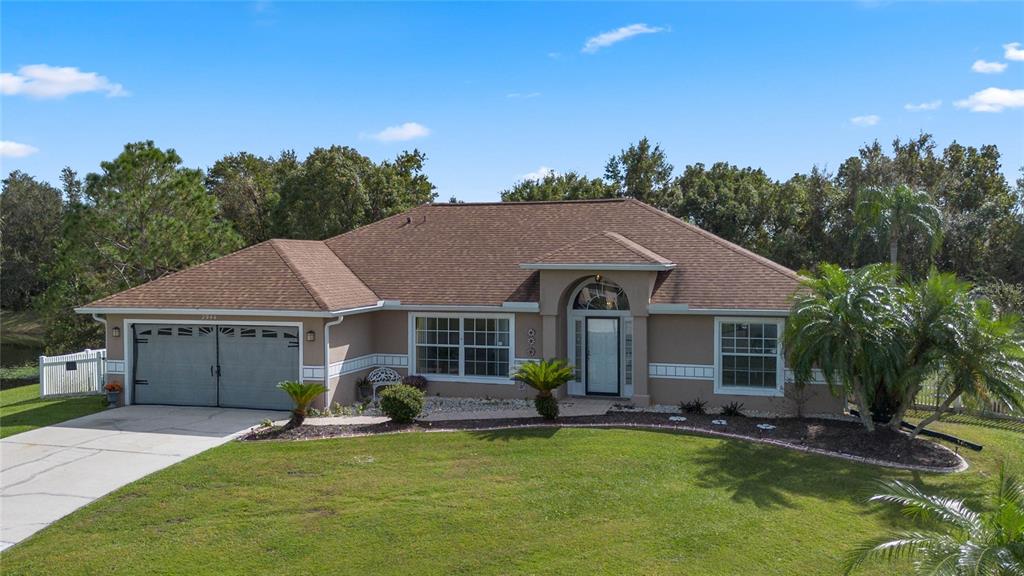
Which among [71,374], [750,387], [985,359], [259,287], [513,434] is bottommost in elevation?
[513,434]

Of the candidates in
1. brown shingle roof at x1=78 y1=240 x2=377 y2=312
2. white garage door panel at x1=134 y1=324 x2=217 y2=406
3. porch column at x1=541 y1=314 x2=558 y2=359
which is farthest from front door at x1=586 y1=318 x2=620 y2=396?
white garage door panel at x1=134 y1=324 x2=217 y2=406

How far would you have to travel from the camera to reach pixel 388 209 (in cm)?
3669

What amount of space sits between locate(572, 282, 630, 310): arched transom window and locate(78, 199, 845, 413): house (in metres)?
0.03


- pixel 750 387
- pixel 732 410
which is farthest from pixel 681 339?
pixel 732 410

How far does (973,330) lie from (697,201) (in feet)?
82.7

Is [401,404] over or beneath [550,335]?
beneath

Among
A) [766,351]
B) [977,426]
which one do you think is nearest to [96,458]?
[766,351]

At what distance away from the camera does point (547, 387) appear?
15.9 metres

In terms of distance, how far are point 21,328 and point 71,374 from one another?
107 ft

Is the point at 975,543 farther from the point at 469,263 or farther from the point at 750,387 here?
the point at 469,263

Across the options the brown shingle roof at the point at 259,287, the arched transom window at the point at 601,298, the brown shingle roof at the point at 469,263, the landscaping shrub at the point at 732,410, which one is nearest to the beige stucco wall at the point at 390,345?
the brown shingle roof at the point at 469,263

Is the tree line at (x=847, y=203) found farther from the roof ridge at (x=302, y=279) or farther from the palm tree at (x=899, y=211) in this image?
the roof ridge at (x=302, y=279)

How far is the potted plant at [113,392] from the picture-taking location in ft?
60.1

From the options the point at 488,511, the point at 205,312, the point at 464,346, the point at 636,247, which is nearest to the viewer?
the point at 488,511
